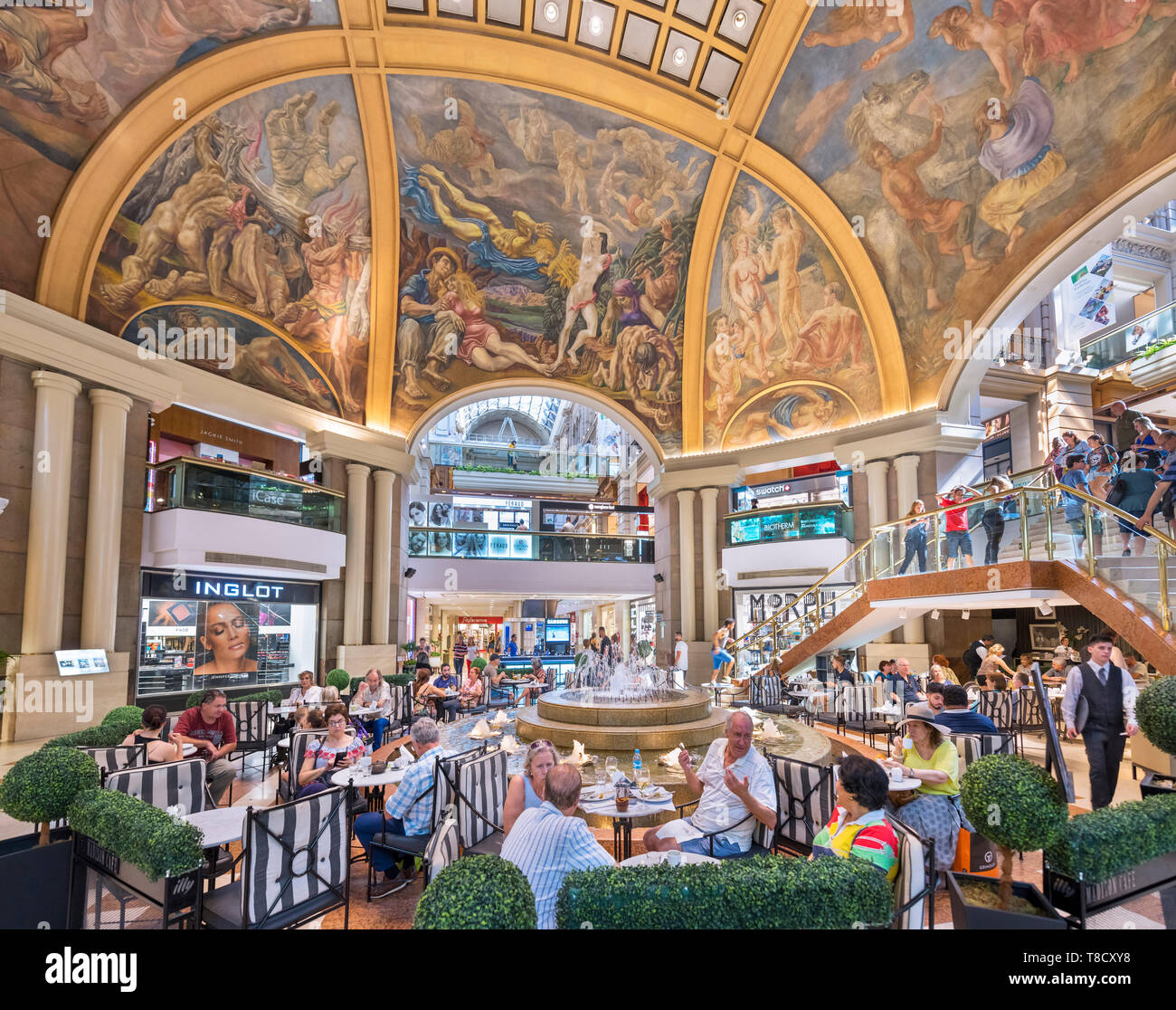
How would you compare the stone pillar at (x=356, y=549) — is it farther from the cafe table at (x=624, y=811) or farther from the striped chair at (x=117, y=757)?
the cafe table at (x=624, y=811)

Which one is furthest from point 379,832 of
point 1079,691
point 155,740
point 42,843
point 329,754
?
point 1079,691

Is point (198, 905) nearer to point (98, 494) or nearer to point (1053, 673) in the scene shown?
point (98, 494)

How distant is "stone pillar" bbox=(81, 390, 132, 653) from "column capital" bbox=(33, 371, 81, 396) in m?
0.38

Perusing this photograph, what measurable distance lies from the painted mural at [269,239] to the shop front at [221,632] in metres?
3.95

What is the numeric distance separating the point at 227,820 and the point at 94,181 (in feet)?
33.7

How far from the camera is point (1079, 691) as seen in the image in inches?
245

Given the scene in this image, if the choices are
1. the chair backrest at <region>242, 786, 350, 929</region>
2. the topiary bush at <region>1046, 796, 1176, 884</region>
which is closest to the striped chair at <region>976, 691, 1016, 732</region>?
the topiary bush at <region>1046, 796, 1176, 884</region>

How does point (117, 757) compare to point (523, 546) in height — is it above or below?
below

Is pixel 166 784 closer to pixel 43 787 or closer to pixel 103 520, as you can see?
pixel 43 787

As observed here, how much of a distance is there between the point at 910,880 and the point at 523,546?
63.0ft

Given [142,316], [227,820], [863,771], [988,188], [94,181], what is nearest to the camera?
[863,771]

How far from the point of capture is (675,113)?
13.8m

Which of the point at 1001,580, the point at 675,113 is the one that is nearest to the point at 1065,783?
the point at 1001,580

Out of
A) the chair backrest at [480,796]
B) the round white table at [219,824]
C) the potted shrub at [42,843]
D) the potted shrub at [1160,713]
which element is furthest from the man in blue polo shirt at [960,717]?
the potted shrub at [42,843]
